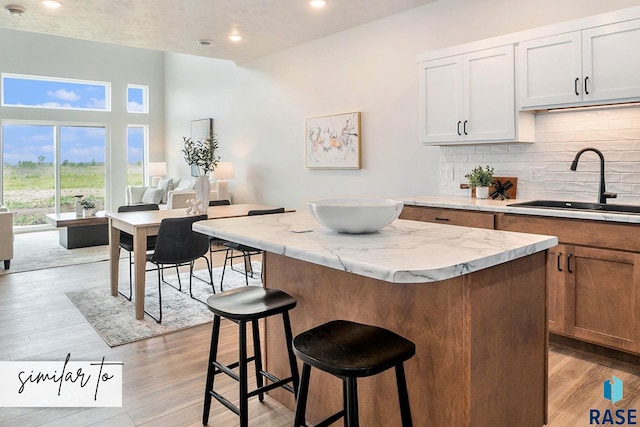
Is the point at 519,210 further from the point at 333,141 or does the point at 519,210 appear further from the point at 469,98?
the point at 333,141

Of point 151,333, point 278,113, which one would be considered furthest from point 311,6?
point 151,333

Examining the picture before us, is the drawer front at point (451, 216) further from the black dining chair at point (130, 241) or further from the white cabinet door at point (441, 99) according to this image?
the black dining chair at point (130, 241)

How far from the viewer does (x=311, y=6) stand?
4359 millimetres

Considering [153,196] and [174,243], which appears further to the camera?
[153,196]

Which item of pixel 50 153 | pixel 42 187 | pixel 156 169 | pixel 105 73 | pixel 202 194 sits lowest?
pixel 202 194

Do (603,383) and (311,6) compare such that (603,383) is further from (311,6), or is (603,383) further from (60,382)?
(311,6)

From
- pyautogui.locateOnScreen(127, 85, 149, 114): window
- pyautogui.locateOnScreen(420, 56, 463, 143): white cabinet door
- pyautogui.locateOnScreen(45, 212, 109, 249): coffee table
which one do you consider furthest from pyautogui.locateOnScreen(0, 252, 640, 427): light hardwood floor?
pyautogui.locateOnScreen(127, 85, 149, 114): window

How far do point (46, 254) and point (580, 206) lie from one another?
6.42 m

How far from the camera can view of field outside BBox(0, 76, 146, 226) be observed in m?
8.52

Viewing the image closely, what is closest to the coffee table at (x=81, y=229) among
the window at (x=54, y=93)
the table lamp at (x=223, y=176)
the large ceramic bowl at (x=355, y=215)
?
the table lamp at (x=223, y=176)

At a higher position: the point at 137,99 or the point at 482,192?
the point at 137,99

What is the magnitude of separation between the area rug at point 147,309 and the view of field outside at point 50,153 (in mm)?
5388

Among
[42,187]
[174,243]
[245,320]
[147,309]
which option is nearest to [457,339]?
[245,320]

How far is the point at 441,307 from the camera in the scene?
1.53 metres
